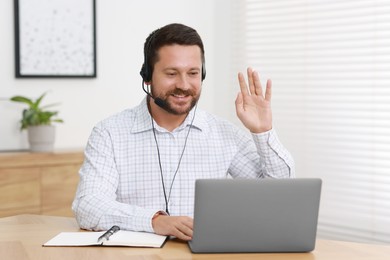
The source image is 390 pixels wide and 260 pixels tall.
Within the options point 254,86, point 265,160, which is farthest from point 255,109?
point 265,160

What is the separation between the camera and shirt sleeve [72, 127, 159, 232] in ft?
7.59

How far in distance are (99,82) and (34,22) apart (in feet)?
1.86

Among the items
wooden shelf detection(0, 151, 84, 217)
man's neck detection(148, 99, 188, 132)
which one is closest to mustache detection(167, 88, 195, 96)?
man's neck detection(148, 99, 188, 132)

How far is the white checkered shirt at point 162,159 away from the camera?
256 cm

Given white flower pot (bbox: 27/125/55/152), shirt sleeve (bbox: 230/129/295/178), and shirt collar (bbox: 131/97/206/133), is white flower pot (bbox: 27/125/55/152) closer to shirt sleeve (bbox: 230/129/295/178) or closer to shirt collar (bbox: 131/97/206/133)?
shirt collar (bbox: 131/97/206/133)

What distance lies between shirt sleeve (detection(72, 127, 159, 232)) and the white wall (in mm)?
1639

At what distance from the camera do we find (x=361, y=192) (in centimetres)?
401

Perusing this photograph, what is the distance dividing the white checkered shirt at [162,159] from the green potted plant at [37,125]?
4.44ft

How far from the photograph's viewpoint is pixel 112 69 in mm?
4578

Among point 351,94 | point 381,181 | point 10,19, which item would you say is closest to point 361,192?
point 381,181

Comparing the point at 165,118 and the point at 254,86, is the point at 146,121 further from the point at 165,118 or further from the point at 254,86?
the point at 254,86

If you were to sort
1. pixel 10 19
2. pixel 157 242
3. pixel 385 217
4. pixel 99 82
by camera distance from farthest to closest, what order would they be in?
1. pixel 99 82
2. pixel 10 19
3. pixel 385 217
4. pixel 157 242

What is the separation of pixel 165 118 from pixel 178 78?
0.61ft

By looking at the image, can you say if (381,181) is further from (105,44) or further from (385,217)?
(105,44)
